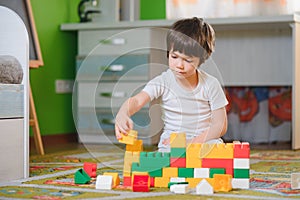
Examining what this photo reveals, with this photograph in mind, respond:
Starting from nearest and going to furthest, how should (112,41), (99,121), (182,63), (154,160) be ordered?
(154,160) < (182,63) < (99,121) < (112,41)

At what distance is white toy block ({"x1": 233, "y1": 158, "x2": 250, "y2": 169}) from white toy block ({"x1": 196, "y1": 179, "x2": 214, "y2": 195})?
109mm

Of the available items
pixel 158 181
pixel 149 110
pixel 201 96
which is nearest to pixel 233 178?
pixel 158 181

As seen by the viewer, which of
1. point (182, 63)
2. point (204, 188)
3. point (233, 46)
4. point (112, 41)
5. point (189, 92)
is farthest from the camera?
point (233, 46)

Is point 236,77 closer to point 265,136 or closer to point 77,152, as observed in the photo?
point 265,136

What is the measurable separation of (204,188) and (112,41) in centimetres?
186

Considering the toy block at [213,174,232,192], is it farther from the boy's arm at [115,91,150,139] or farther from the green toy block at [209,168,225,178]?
the boy's arm at [115,91,150,139]

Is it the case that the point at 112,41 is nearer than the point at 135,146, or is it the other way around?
the point at 135,146

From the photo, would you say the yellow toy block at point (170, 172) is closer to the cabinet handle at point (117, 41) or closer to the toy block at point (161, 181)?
the toy block at point (161, 181)

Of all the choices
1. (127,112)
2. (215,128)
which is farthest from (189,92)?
(127,112)

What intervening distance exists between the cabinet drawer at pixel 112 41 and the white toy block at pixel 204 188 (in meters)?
1.74

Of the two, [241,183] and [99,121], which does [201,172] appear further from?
[99,121]

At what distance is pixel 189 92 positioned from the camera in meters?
1.90

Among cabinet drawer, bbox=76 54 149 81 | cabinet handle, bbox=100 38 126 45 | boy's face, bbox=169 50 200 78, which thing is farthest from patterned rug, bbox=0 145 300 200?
cabinet handle, bbox=100 38 126 45

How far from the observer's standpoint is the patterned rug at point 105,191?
1531mm
